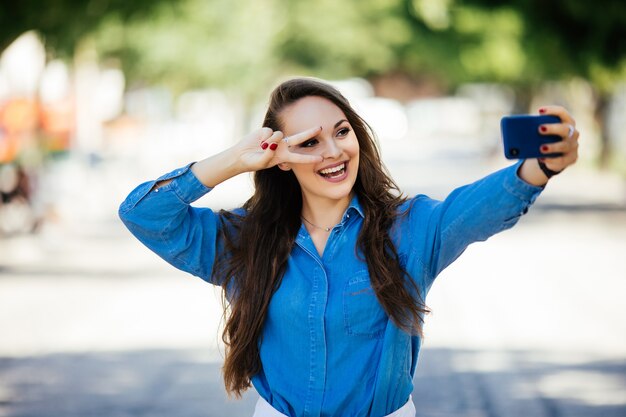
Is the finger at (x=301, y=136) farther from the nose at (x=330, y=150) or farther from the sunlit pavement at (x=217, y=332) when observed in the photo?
the sunlit pavement at (x=217, y=332)

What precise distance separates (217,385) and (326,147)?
4871mm

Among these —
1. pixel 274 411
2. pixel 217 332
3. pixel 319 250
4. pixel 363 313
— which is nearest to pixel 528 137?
pixel 363 313

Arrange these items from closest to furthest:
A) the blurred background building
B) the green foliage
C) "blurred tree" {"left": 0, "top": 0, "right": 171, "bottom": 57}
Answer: the blurred background building, "blurred tree" {"left": 0, "top": 0, "right": 171, "bottom": 57}, the green foliage

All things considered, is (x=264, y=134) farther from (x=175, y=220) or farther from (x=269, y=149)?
(x=175, y=220)

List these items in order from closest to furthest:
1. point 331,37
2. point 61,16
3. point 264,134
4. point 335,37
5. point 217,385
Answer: point 264,134 < point 217,385 < point 61,16 < point 331,37 < point 335,37

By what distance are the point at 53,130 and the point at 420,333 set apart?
41726mm

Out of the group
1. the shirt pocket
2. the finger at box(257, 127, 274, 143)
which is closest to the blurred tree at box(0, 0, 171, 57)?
the finger at box(257, 127, 274, 143)

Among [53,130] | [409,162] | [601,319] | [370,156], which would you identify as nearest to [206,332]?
[601,319]

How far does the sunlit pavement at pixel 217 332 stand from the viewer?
6910mm

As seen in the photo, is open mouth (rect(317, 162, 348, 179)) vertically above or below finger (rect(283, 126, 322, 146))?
below

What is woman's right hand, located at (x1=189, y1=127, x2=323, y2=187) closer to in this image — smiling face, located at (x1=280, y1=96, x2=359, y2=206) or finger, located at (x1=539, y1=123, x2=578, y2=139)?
smiling face, located at (x1=280, y1=96, x2=359, y2=206)

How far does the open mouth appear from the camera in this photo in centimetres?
290

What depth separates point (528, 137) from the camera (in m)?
2.31

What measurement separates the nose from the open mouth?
0.05m
